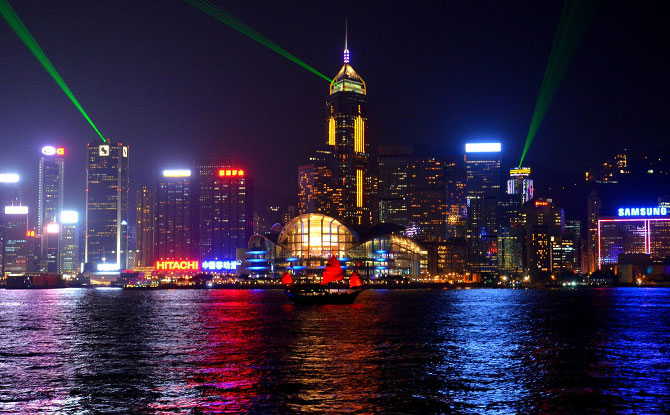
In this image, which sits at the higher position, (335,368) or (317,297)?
(335,368)

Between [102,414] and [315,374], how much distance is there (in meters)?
15.2

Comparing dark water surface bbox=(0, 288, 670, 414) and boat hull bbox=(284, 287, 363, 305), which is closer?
dark water surface bbox=(0, 288, 670, 414)

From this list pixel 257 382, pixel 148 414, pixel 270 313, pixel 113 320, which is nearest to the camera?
pixel 148 414

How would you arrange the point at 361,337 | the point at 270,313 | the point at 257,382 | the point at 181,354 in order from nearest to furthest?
the point at 257,382
the point at 181,354
the point at 361,337
the point at 270,313

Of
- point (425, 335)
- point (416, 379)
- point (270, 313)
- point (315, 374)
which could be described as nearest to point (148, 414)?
point (315, 374)

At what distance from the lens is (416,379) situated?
149 feet

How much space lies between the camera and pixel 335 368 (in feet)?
162

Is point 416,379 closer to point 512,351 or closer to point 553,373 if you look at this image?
point 553,373

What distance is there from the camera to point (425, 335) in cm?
7456

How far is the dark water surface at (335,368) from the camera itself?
3794 centimetres

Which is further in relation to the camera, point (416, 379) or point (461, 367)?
point (461, 367)

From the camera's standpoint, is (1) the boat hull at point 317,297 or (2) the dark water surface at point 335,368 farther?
(1) the boat hull at point 317,297

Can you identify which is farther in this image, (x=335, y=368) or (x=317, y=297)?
(x=317, y=297)

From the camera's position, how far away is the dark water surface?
3794 centimetres
